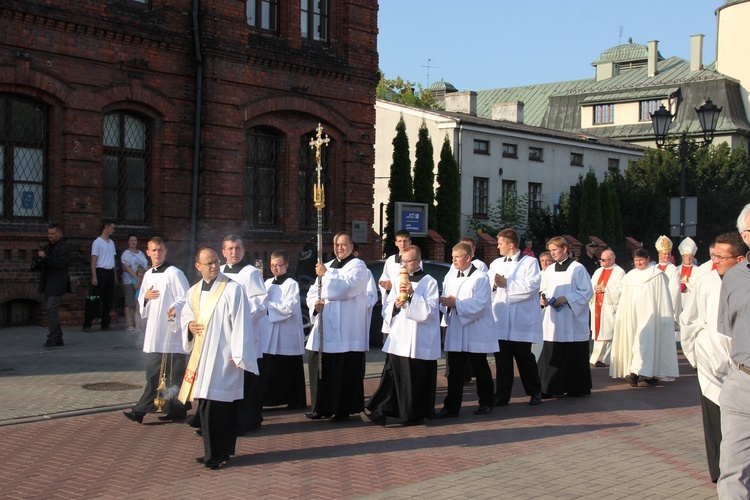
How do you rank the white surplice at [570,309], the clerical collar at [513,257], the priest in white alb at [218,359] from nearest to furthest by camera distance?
1. the priest in white alb at [218,359]
2. the clerical collar at [513,257]
3. the white surplice at [570,309]

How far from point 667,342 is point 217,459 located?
26.6ft

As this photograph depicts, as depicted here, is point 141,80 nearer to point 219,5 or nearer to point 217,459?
point 219,5

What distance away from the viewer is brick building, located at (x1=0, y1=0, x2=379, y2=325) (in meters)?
17.6

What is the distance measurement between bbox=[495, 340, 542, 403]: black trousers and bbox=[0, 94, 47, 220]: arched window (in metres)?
9.76

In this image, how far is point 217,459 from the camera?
825 centimetres

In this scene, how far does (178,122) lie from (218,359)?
12245mm

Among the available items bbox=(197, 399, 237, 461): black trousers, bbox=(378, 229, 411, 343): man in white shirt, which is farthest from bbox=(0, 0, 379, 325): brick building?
bbox=(197, 399, 237, 461): black trousers

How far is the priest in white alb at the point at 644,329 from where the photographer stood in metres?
14.0

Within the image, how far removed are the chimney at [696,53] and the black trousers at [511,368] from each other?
52.3m

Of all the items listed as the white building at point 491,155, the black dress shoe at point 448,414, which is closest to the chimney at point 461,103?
the white building at point 491,155

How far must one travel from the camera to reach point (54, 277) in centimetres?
1538

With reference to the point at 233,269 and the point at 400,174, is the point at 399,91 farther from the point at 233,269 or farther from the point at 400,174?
the point at 233,269

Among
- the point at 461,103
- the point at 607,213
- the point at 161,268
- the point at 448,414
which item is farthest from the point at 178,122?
the point at 461,103

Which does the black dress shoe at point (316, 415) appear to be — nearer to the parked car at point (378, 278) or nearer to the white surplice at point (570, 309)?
the white surplice at point (570, 309)
